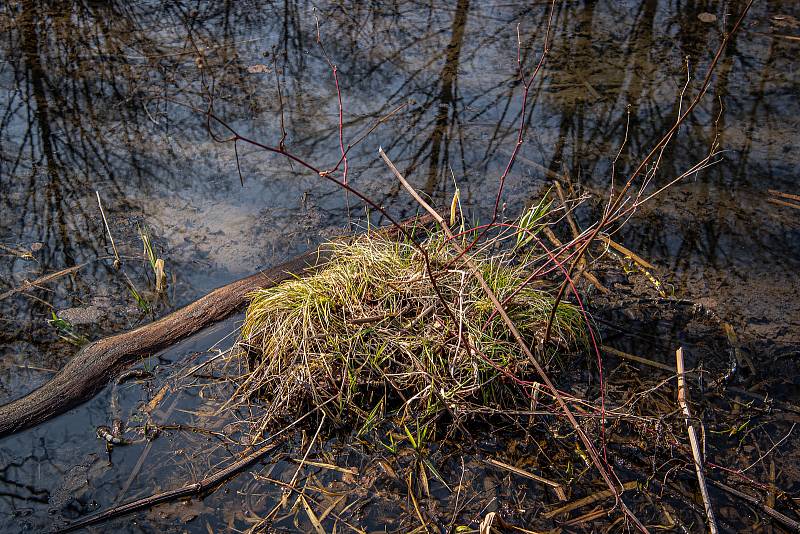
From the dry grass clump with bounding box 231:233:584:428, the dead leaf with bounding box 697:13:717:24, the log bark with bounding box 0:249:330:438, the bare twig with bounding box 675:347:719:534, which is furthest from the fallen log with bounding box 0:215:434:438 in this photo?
the dead leaf with bounding box 697:13:717:24

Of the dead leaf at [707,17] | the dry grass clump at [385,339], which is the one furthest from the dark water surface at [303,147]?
the dry grass clump at [385,339]

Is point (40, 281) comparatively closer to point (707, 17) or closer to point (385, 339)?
point (385, 339)

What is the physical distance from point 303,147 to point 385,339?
6.01ft

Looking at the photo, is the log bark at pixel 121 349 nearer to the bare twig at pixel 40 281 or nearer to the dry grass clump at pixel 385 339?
the dry grass clump at pixel 385 339

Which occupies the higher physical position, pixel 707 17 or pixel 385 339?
pixel 707 17

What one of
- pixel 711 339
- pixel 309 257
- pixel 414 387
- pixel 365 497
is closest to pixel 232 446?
pixel 365 497

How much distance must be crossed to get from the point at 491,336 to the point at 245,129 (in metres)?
2.32

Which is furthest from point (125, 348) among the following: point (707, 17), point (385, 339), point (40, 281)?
point (707, 17)

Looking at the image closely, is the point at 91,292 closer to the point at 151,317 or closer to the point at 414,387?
the point at 151,317

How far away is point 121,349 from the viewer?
9.85 ft

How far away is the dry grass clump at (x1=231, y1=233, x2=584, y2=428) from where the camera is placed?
283 cm

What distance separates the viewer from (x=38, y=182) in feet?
13.2

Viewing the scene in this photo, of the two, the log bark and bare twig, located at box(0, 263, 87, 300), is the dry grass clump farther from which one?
bare twig, located at box(0, 263, 87, 300)

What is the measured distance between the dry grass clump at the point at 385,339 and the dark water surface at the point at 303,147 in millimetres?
389
